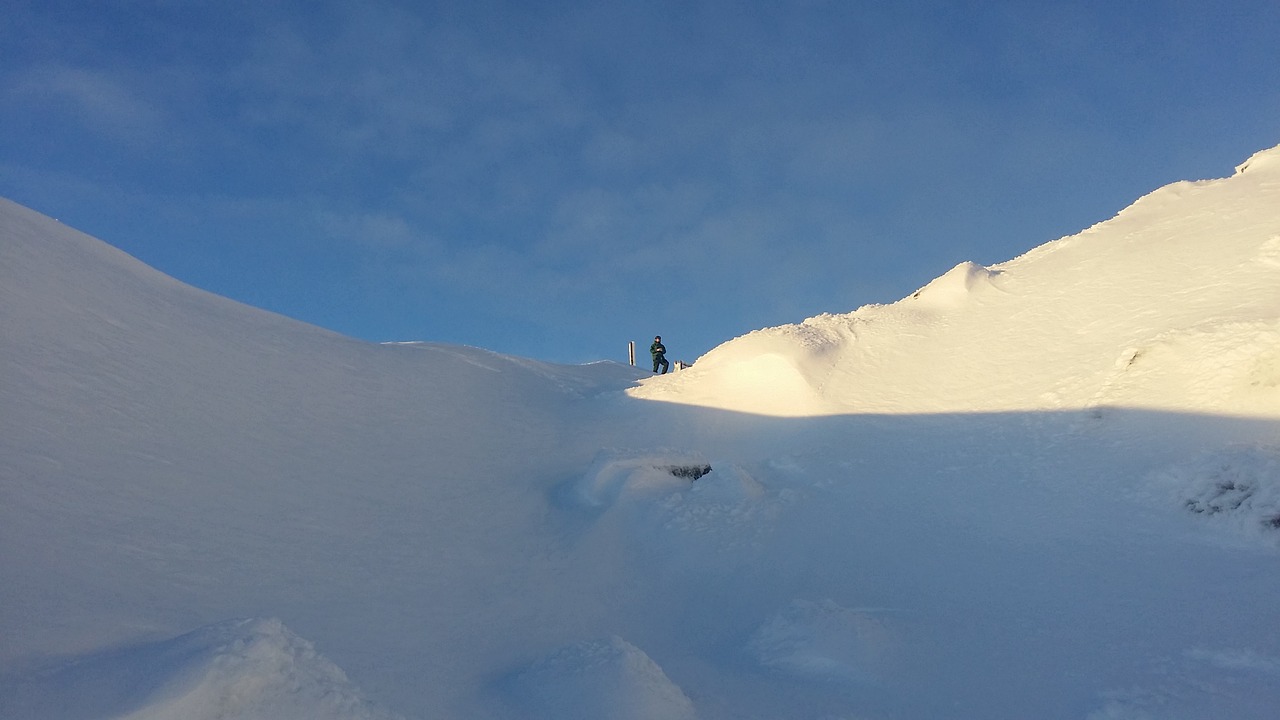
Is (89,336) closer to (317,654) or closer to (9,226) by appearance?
(9,226)

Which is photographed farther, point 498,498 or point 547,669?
point 498,498

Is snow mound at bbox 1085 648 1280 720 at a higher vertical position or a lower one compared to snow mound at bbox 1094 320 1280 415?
lower

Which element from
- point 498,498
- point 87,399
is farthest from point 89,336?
point 498,498

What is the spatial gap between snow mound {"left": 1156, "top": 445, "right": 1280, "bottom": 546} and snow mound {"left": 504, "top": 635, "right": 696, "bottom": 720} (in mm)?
8203

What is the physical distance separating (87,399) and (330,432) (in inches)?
159

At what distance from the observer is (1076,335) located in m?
16.8

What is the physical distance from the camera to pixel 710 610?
10.6 m

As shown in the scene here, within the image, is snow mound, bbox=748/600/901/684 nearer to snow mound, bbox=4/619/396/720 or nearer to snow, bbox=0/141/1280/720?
snow, bbox=0/141/1280/720

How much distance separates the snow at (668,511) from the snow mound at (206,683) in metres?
0.03

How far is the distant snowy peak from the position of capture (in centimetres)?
1356

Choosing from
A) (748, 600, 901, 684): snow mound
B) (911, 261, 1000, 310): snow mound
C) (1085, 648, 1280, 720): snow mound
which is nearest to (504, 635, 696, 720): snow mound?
(748, 600, 901, 684): snow mound

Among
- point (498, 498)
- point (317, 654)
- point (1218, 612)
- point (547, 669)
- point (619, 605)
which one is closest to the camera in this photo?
point (317, 654)

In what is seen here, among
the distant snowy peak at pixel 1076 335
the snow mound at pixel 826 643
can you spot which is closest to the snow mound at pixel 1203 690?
the snow mound at pixel 826 643

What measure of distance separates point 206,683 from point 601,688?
141 inches
